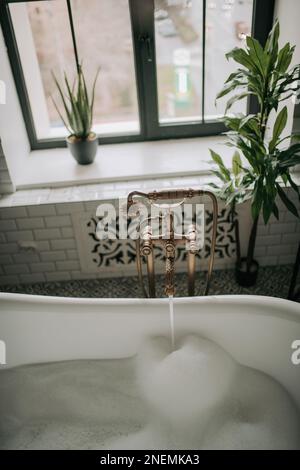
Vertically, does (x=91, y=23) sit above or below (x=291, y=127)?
above

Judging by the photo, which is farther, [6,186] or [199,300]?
[6,186]

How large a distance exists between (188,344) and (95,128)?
4.50ft

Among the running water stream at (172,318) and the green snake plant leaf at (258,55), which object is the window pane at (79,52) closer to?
the green snake plant leaf at (258,55)

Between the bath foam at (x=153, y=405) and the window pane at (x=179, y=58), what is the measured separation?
50.7 inches

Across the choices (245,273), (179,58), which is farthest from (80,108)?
(245,273)

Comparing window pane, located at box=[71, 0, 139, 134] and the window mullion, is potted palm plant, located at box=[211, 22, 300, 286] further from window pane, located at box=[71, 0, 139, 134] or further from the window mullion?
window pane, located at box=[71, 0, 139, 134]

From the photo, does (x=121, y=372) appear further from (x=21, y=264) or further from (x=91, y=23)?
(x=91, y=23)

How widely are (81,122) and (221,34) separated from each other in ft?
2.67

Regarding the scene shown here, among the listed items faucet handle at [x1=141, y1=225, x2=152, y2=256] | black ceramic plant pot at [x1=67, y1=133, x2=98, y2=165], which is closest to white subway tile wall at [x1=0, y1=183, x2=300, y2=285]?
black ceramic plant pot at [x1=67, y1=133, x2=98, y2=165]

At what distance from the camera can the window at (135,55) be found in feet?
6.54

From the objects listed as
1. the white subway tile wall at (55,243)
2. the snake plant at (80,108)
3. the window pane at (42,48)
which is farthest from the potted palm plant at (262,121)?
the window pane at (42,48)

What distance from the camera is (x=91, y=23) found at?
2.04m

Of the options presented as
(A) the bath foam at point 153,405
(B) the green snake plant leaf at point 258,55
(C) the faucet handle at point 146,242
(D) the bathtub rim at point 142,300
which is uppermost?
(B) the green snake plant leaf at point 258,55

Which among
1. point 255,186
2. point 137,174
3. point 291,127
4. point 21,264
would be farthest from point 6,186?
point 291,127
